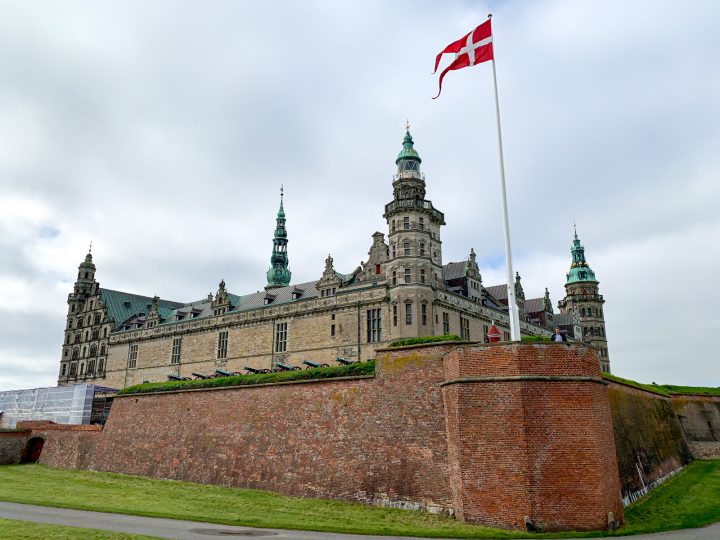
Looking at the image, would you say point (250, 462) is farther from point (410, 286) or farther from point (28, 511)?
point (410, 286)

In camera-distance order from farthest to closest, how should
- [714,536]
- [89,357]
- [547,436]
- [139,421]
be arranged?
1. [89,357]
2. [139,421]
3. [547,436]
4. [714,536]

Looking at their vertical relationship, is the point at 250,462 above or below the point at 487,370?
below

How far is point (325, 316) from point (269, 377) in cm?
2095

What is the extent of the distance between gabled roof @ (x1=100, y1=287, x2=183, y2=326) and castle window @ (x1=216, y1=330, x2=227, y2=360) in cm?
1863

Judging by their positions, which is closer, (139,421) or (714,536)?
(714,536)

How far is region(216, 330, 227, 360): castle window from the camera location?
2250 inches

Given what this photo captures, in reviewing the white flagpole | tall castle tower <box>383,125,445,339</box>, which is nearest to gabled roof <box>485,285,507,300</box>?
tall castle tower <box>383,125,445,339</box>

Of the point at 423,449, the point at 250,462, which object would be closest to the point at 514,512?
the point at 423,449

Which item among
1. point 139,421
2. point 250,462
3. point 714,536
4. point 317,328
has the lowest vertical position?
point 714,536

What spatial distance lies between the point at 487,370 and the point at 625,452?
9.19 meters

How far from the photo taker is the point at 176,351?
62281 millimetres

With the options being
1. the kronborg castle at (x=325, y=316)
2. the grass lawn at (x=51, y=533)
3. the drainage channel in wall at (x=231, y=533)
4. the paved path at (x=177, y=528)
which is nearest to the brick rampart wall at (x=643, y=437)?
the paved path at (x=177, y=528)

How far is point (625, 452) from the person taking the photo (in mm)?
23797

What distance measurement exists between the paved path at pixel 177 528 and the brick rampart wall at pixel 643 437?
4641 mm
